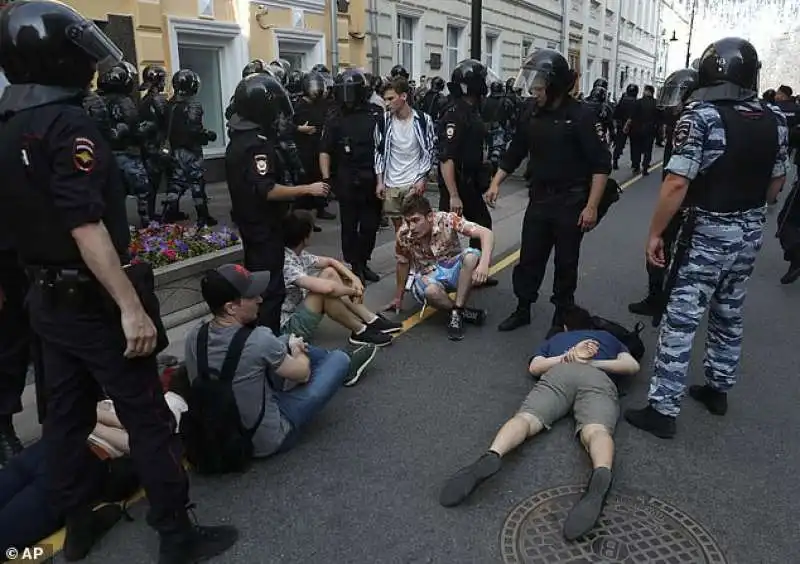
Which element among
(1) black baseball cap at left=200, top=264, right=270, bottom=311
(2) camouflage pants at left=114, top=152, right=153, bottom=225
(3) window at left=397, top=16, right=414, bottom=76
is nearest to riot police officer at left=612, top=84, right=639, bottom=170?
(3) window at left=397, top=16, right=414, bottom=76

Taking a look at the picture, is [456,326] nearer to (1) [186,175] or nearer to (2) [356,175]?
(2) [356,175]

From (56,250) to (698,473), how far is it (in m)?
2.85

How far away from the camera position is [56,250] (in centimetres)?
212

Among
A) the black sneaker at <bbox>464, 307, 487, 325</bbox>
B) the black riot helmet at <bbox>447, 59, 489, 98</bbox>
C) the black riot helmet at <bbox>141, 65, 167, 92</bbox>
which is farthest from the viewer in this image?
the black riot helmet at <bbox>141, 65, 167, 92</bbox>

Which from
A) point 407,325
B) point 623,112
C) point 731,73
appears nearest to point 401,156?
point 407,325

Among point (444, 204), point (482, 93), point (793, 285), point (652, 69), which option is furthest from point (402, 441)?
point (652, 69)

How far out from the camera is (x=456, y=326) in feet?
15.6

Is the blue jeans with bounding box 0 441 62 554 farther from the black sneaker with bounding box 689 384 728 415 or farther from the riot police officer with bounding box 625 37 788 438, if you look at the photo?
the black sneaker with bounding box 689 384 728 415

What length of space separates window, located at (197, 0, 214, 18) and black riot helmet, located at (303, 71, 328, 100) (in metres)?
2.71

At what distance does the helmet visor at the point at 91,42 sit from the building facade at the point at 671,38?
147 ft

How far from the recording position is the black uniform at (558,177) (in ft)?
14.2

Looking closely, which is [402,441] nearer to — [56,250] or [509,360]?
[509,360]

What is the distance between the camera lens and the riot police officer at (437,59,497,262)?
5.70 m

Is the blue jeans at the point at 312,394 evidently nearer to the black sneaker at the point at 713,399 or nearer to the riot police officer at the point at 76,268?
the riot police officer at the point at 76,268
